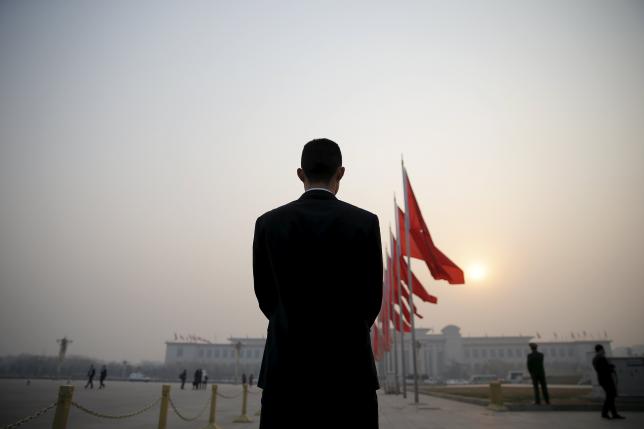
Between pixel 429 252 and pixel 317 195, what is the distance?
1578 cm

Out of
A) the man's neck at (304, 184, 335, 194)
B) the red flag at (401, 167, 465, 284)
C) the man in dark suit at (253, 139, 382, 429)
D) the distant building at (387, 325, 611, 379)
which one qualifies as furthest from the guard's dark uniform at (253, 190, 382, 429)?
the distant building at (387, 325, 611, 379)

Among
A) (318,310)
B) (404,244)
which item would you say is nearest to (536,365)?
(404,244)

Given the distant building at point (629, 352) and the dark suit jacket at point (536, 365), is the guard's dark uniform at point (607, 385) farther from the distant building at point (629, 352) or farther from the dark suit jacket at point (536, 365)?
the distant building at point (629, 352)

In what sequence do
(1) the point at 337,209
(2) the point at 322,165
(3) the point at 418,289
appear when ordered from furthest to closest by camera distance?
(3) the point at 418,289 < (2) the point at 322,165 < (1) the point at 337,209

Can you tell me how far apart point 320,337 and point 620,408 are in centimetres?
1531

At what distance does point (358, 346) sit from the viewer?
1.84 m

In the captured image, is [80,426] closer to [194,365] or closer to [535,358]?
[535,358]

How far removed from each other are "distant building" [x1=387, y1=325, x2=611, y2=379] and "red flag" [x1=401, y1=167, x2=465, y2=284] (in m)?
83.3

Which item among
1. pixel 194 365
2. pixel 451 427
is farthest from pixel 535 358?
pixel 194 365

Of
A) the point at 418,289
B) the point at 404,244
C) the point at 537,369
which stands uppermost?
the point at 404,244

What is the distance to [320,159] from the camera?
91.3 inches

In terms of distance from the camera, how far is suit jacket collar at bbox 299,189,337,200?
2168mm

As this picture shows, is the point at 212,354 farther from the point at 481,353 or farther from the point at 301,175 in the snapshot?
the point at 301,175

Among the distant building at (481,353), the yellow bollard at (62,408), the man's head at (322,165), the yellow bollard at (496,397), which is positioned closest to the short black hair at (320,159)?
the man's head at (322,165)
